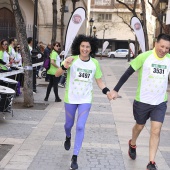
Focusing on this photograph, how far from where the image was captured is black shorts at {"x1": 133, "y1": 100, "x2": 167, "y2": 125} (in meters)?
4.96

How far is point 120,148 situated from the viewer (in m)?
6.08

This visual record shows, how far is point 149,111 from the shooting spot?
5.07 m

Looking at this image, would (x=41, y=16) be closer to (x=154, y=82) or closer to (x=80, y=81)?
(x=80, y=81)

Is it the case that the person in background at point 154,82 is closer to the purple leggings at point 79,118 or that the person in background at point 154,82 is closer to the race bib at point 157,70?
the race bib at point 157,70

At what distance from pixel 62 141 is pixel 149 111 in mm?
1938

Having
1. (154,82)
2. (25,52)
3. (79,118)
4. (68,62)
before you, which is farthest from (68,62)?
(25,52)

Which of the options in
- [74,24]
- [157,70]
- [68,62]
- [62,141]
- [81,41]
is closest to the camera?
[157,70]

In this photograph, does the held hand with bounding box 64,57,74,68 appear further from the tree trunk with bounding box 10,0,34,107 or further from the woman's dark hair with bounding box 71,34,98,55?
the tree trunk with bounding box 10,0,34,107

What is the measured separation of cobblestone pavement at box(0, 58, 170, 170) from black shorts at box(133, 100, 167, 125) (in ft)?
2.37

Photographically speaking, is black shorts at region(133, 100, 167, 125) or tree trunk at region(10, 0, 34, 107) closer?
black shorts at region(133, 100, 167, 125)

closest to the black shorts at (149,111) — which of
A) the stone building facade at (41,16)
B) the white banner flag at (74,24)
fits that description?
the white banner flag at (74,24)

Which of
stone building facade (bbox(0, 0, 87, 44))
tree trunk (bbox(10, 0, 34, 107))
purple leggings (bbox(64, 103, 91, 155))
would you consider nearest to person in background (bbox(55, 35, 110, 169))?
purple leggings (bbox(64, 103, 91, 155))

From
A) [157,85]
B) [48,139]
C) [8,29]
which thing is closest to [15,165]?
[48,139]

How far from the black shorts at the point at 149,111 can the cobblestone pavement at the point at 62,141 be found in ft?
2.37
